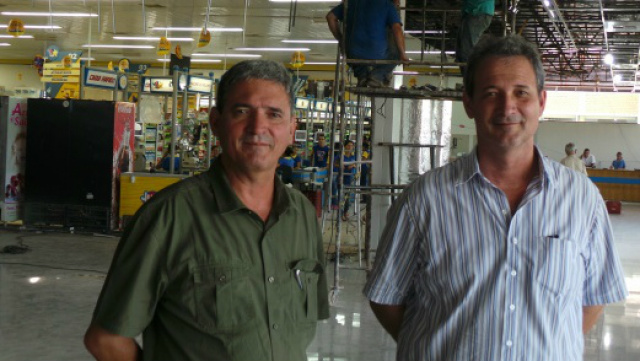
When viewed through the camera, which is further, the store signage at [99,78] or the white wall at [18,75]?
the white wall at [18,75]

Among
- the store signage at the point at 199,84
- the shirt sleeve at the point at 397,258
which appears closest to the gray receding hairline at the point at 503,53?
the shirt sleeve at the point at 397,258

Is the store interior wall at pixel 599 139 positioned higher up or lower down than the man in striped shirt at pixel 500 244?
higher up

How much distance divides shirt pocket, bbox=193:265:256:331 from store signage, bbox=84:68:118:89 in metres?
12.1

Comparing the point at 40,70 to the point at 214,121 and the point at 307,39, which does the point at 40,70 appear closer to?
the point at 307,39

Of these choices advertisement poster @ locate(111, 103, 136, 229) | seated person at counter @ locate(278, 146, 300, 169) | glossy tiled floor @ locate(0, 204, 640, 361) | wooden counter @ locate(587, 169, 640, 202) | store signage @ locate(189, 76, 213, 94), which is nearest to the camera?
glossy tiled floor @ locate(0, 204, 640, 361)

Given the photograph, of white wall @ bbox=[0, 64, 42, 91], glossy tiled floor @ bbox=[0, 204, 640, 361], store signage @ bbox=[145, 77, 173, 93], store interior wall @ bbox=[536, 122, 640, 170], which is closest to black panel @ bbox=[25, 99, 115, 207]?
glossy tiled floor @ bbox=[0, 204, 640, 361]

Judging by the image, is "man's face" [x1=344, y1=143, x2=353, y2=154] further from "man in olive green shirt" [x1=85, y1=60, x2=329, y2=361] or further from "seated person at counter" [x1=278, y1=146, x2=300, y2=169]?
"man in olive green shirt" [x1=85, y1=60, x2=329, y2=361]

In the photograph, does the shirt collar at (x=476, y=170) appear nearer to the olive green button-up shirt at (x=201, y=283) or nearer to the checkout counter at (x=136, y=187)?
the olive green button-up shirt at (x=201, y=283)

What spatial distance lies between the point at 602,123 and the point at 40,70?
890 inches

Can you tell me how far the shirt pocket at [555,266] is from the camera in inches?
76.5

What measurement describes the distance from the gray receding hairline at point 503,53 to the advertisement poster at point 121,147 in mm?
10197

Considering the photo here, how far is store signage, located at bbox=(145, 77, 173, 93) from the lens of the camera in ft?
49.2

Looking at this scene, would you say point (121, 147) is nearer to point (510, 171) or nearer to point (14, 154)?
point (14, 154)

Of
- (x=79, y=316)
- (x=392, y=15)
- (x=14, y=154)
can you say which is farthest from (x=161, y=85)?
(x=392, y=15)
